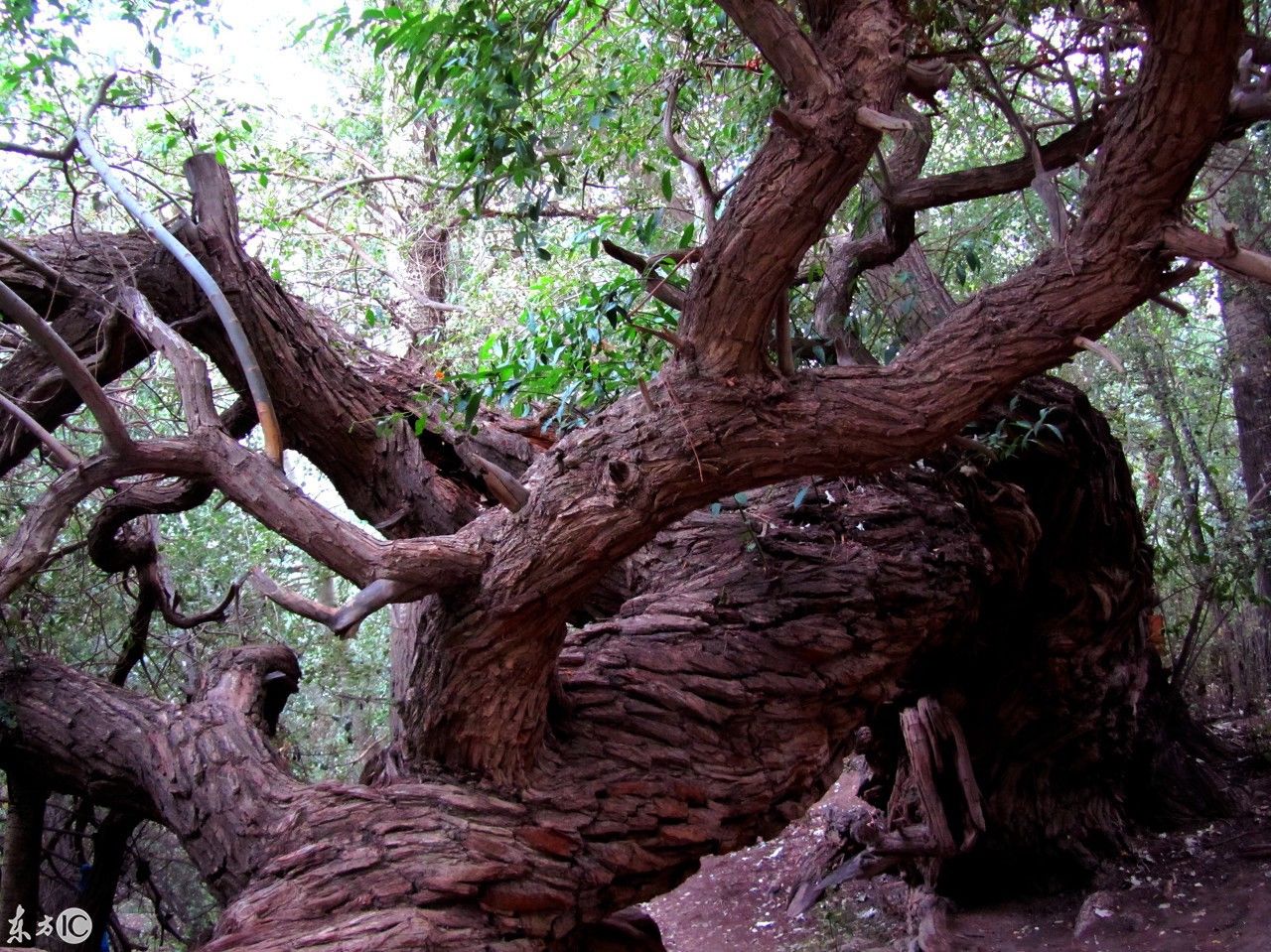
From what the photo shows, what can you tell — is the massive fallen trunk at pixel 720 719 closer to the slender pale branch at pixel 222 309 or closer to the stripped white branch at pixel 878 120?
the slender pale branch at pixel 222 309

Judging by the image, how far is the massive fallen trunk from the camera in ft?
9.07

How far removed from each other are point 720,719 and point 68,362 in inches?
85.6

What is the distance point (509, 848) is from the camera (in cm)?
283

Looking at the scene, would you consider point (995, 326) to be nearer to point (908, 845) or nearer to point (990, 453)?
point (990, 453)

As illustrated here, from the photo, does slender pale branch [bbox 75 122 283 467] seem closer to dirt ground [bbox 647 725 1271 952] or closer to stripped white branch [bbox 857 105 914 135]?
stripped white branch [bbox 857 105 914 135]

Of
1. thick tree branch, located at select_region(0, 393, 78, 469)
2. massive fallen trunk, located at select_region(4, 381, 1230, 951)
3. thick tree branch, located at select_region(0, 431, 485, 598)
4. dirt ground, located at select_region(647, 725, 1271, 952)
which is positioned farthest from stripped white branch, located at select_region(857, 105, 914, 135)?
dirt ground, located at select_region(647, 725, 1271, 952)

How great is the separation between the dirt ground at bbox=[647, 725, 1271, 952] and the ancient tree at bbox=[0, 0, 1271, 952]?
0.33m

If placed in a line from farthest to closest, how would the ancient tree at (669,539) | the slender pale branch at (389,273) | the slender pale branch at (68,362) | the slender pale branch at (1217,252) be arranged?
1. the slender pale branch at (389,273)
2. the ancient tree at (669,539)
3. the slender pale branch at (1217,252)
4. the slender pale branch at (68,362)

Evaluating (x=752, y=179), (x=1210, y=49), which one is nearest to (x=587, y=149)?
(x=752, y=179)

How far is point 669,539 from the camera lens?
4297 mm

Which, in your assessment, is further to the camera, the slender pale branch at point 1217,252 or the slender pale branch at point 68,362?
the slender pale branch at point 1217,252

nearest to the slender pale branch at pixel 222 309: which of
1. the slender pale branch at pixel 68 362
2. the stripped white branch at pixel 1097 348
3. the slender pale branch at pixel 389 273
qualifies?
the slender pale branch at pixel 68 362

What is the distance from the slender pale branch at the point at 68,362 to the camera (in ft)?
7.53

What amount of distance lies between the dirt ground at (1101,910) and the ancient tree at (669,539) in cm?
33
